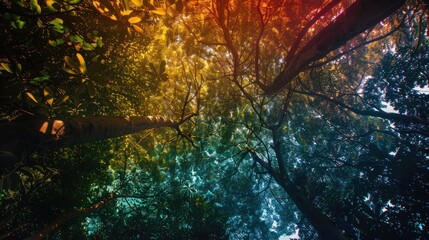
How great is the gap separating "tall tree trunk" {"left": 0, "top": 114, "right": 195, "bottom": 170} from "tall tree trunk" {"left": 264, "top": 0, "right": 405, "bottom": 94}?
14.1ft

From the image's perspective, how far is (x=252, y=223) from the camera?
15.2 meters

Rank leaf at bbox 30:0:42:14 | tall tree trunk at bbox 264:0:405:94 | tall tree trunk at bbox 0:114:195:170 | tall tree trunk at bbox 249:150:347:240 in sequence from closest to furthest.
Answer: leaf at bbox 30:0:42:14 < tall tree trunk at bbox 0:114:195:170 < tall tree trunk at bbox 264:0:405:94 < tall tree trunk at bbox 249:150:347:240

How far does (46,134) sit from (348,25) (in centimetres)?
498

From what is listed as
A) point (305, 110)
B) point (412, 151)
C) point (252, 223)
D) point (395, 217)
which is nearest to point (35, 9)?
point (395, 217)

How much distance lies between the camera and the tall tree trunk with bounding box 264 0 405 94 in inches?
148

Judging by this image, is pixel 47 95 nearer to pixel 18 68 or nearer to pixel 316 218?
pixel 18 68

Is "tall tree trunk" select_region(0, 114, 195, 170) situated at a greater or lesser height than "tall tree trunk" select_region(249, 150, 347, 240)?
lesser

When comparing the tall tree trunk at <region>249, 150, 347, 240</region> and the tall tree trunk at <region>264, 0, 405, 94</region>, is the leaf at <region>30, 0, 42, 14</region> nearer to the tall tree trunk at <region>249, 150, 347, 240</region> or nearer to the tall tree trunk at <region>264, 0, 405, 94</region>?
the tall tree trunk at <region>264, 0, 405, 94</region>

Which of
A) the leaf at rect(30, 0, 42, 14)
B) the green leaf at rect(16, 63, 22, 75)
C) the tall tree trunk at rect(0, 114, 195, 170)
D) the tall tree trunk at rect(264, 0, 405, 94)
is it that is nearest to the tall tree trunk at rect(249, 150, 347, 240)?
the tall tree trunk at rect(264, 0, 405, 94)

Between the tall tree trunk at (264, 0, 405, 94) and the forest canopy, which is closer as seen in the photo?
the forest canopy

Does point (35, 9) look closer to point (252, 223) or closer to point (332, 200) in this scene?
point (332, 200)

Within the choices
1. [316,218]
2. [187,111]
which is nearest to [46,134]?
[187,111]

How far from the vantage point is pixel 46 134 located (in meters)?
2.49

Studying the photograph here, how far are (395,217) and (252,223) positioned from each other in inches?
364
